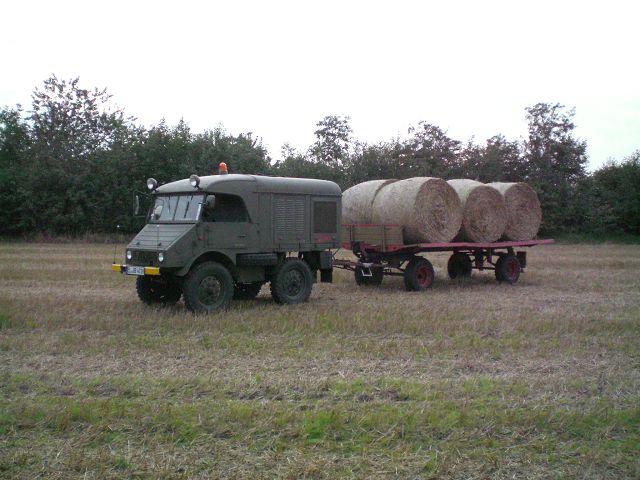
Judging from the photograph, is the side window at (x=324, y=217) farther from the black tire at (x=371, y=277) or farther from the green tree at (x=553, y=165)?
the green tree at (x=553, y=165)

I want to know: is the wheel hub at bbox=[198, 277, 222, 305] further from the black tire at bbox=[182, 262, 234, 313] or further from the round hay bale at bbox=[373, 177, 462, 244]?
A: the round hay bale at bbox=[373, 177, 462, 244]

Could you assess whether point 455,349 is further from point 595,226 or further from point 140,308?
point 595,226

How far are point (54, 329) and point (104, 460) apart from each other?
5144 mm

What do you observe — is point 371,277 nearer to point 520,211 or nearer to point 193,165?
point 520,211

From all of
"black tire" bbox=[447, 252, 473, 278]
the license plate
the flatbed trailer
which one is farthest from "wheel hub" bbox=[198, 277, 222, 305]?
"black tire" bbox=[447, 252, 473, 278]

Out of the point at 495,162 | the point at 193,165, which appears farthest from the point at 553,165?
the point at 193,165

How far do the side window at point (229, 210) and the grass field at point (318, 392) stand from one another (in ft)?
5.14

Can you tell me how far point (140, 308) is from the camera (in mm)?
11203

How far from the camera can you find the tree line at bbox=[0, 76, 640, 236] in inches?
1314

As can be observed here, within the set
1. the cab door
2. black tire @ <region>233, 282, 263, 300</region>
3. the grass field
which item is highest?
the cab door

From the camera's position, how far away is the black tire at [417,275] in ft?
48.1

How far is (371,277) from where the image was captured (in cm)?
1548

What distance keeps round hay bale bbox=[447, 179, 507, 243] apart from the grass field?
14.9ft

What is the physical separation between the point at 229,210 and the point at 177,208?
0.88 m
